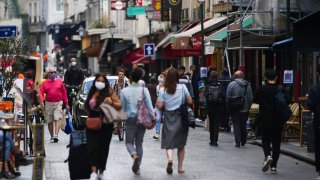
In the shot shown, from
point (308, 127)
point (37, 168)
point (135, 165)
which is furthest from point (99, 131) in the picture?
point (308, 127)

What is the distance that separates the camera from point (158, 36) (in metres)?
55.3

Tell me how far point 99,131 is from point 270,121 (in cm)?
336

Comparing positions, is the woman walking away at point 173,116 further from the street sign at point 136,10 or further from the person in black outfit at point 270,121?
the street sign at point 136,10

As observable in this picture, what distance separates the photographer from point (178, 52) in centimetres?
4503

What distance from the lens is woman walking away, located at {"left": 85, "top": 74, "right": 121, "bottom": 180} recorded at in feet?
53.3

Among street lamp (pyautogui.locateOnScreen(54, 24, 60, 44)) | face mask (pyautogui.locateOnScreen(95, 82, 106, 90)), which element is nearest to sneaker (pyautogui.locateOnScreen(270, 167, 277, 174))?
face mask (pyautogui.locateOnScreen(95, 82, 106, 90))

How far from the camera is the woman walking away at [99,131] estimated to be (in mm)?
16234

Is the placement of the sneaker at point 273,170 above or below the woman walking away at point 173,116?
below

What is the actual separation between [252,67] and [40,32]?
8288cm

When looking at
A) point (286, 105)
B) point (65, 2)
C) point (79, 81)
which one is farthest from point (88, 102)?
point (65, 2)

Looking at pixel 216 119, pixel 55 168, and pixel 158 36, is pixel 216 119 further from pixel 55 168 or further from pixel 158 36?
pixel 158 36

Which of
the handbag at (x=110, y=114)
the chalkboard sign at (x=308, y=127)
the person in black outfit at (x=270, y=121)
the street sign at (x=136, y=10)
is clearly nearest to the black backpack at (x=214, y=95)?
the chalkboard sign at (x=308, y=127)

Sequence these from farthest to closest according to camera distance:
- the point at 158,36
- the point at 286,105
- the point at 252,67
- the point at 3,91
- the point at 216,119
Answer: the point at 158,36
the point at 252,67
the point at 3,91
the point at 216,119
the point at 286,105

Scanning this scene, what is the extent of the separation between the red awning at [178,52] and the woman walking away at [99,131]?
957 inches
